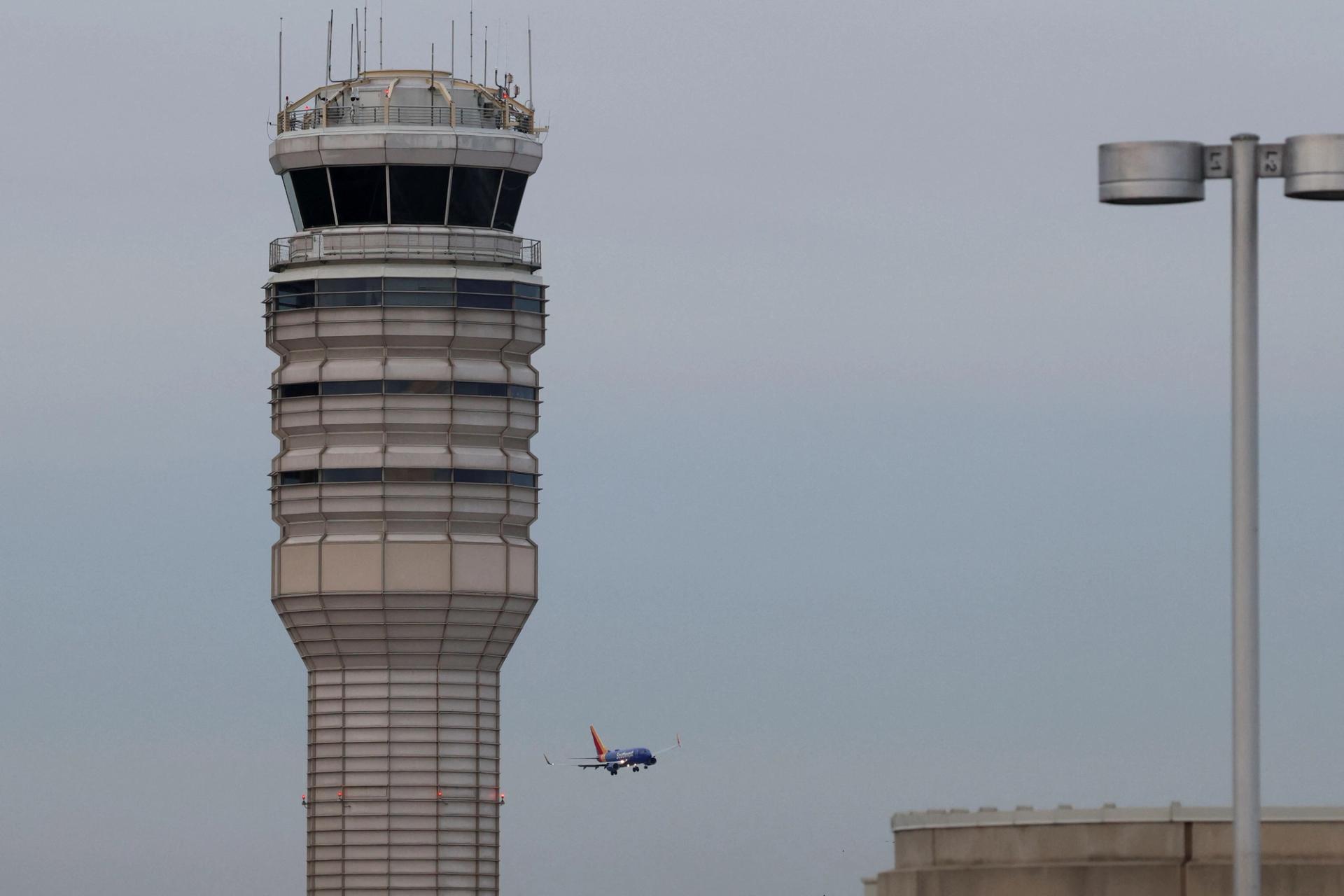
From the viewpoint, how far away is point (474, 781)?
179000mm

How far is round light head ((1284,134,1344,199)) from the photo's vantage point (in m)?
A: 64.5

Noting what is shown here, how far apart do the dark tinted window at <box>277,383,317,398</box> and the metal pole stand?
11847 cm

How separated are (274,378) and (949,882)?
102488 mm

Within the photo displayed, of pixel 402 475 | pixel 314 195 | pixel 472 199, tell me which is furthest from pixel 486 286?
pixel 402 475

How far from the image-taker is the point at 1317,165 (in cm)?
6462

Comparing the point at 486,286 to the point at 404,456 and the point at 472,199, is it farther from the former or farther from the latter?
the point at 404,456

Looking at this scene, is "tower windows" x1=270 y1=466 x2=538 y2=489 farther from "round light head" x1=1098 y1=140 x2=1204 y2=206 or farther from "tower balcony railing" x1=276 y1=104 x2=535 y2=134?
"round light head" x1=1098 y1=140 x2=1204 y2=206

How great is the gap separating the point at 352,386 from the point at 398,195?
1100 cm

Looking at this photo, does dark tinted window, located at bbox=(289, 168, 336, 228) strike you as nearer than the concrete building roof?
No

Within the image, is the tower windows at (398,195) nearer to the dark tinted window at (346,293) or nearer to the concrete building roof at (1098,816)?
the dark tinted window at (346,293)

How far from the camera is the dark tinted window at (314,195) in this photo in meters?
182

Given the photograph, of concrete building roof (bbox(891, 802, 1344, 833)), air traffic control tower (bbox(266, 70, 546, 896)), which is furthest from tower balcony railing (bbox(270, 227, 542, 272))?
concrete building roof (bbox(891, 802, 1344, 833))

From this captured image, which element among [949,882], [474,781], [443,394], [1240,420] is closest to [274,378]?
[443,394]

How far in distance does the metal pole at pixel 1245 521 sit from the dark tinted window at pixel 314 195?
120907 millimetres
